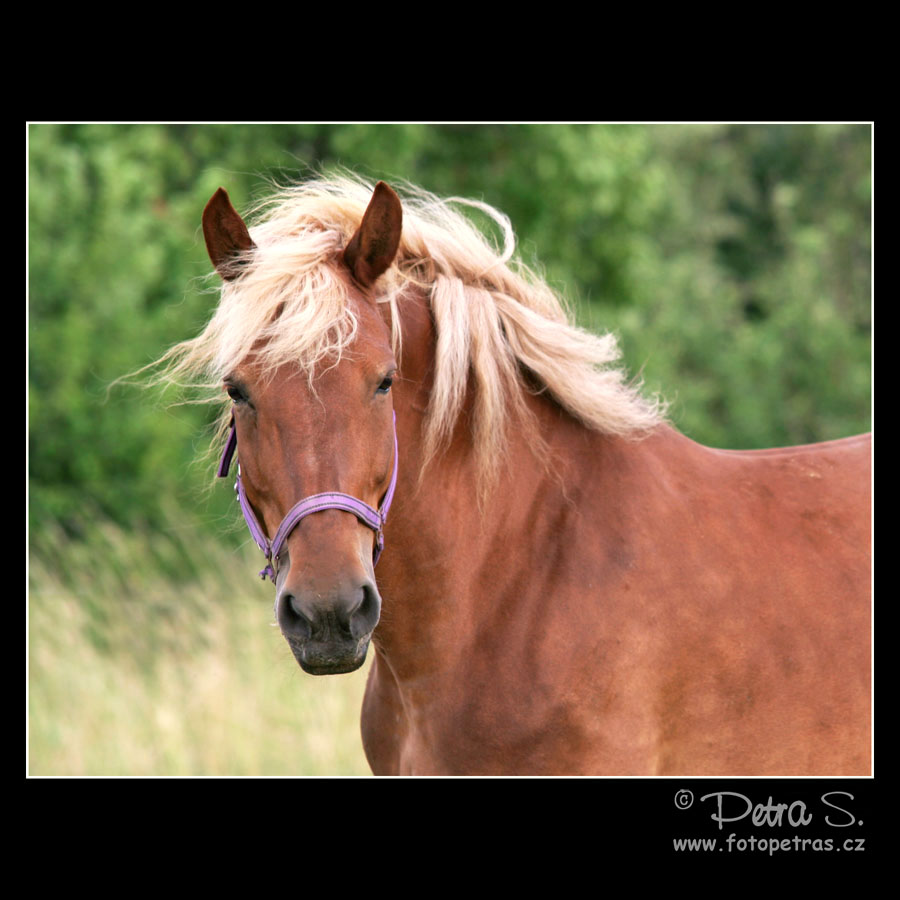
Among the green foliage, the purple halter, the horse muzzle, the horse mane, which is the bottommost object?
the horse muzzle

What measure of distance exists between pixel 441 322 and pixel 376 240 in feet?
0.99

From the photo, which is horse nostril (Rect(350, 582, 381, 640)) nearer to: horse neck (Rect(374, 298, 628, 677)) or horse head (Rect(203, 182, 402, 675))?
horse head (Rect(203, 182, 402, 675))

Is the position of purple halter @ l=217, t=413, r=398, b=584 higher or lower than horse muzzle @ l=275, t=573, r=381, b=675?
higher

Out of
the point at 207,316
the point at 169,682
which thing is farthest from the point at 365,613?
the point at 207,316

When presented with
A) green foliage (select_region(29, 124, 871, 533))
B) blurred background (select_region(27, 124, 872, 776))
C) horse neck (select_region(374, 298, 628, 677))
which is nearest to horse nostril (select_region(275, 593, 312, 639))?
horse neck (select_region(374, 298, 628, 677))

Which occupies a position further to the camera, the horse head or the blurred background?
the blurred background

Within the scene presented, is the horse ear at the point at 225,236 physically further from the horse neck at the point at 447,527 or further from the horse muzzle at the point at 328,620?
the horse muzzle at the point at 328,620

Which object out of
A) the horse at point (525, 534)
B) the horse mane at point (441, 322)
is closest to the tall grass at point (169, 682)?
the horse at point (525, 534)

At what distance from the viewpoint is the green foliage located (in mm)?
9930

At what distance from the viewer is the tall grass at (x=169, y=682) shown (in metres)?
6.45

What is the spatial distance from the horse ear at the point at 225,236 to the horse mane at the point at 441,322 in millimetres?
45

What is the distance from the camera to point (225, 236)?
9.05ft

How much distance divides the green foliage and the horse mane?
3414mm
